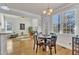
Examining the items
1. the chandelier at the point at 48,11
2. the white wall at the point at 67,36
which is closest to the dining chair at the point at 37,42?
the white wall at the point at 67,36

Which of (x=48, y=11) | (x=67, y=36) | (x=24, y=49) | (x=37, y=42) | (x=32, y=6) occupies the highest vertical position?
(x=32, y=6)

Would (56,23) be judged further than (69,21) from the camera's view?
Yes

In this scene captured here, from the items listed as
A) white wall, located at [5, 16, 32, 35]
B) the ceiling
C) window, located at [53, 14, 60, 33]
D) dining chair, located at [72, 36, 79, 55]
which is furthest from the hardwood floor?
the ceiling

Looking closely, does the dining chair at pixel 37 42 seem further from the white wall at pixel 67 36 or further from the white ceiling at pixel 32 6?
the white ceiling at pixel 32 6

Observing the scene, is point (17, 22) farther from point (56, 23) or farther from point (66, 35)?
point (66, 35)

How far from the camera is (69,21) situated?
283 cm

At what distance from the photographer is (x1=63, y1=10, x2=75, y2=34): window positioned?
2.80 m

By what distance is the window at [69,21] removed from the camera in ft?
9.19

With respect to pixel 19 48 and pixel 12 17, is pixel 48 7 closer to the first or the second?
pixel 12 17

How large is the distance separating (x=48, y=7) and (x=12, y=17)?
788 millimetres

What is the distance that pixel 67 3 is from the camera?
279 cm

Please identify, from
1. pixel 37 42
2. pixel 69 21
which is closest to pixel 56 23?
pixel 69 21

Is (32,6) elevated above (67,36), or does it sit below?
above
